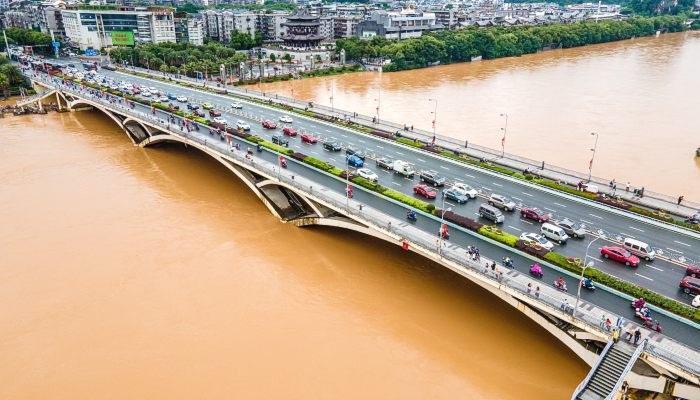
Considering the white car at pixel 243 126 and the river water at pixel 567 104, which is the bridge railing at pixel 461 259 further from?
the river water at pixel 567 104

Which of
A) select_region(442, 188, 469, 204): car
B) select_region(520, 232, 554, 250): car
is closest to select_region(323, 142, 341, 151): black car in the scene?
select_region(442, 188, 469, 204): car

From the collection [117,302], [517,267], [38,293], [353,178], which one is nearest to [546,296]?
[517,267]

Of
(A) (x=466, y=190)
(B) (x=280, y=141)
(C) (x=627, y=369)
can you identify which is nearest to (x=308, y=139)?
(B) (x=280, y=141)

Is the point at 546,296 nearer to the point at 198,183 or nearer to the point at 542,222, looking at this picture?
the point at 542,222

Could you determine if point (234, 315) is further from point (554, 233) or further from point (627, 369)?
point (627, 369)

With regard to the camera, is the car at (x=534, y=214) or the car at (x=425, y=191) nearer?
the car at (x=534, y=214)

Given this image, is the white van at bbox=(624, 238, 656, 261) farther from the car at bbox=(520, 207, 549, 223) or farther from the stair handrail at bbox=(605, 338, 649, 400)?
the stair handrail at bbox=(605, 338, 649, 400)

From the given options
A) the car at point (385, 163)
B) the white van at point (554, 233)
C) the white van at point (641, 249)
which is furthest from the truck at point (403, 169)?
the white van at point (641, 249)
